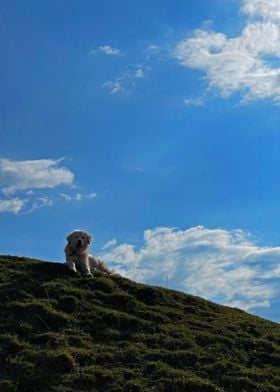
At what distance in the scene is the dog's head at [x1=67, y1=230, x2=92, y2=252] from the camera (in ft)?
63.2

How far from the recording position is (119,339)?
48.2 ft

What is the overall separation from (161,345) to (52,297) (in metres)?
3.52

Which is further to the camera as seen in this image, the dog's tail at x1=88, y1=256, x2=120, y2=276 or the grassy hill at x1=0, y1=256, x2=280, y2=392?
the dog's tail at x1=88, y1=256, x2=120, y2=276

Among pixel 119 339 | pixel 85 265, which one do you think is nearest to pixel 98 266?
pixel 85 265

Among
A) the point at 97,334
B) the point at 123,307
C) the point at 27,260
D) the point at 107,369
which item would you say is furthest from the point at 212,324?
the point at 27,260

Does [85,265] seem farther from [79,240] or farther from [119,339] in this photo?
[119,339]

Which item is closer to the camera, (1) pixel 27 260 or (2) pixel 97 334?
(2) pixel 97 334

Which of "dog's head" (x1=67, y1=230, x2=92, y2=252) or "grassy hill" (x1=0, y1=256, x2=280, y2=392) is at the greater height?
"dog's head" (x1=67, y1=230, x2=92, y2=252)

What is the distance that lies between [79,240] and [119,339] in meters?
5.25

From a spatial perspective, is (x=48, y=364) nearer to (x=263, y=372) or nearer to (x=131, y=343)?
(x=131, y=343)

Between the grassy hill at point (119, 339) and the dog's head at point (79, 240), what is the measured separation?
789 mm

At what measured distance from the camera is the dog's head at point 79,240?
63.2ft

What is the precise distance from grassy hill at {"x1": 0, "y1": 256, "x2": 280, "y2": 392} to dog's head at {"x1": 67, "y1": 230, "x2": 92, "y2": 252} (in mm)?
789

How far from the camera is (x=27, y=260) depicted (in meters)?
20.8
